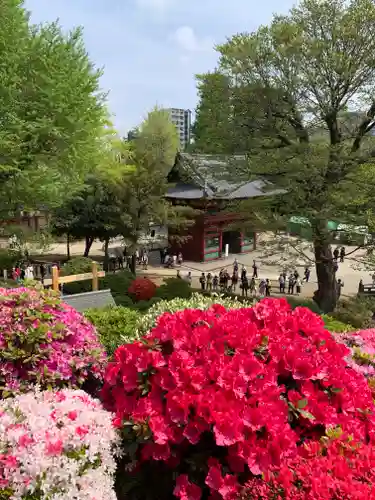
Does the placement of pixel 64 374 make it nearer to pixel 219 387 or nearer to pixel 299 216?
pixel 219 387

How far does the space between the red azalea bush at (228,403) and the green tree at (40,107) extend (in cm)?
1209

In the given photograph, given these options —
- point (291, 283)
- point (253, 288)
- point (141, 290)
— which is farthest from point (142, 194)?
point (291, 283)

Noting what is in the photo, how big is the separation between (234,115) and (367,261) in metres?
6.96

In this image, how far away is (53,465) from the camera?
298cm

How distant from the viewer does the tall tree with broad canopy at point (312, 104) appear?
1468cm

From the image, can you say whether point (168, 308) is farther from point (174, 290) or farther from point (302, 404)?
point (174, 290)

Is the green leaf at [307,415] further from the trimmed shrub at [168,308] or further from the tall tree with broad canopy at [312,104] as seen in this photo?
the tall tree with broad canopy at [312,104]

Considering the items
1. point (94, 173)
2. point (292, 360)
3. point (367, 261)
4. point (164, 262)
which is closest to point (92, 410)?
point (292, 360)

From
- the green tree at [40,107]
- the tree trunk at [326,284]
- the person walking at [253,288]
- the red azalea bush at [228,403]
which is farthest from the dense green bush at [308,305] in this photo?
the red azalea bush at [228,403]

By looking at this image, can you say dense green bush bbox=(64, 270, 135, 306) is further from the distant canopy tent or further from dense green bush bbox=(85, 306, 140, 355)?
dense green bush bbox=(85, 306, 140, 355)

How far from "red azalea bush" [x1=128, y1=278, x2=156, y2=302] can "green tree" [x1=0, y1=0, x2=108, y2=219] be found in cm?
456

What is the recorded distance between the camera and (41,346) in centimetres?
439

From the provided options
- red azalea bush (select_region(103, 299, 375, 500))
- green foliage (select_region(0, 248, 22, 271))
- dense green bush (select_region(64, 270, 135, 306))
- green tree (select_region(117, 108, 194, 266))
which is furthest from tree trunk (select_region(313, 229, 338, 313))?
green foliage (select_region(0, 248, 22, 271))

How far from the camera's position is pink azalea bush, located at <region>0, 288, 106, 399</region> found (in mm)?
4254
